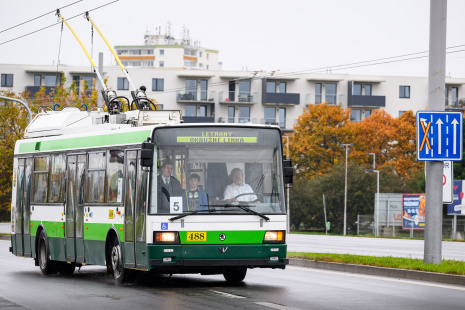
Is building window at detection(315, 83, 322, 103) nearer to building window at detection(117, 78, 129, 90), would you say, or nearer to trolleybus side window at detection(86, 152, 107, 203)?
building window at detection(117, 78, 129, 90)

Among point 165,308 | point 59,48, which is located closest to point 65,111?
point 59,48

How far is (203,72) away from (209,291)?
95.2 metres

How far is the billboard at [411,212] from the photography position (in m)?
64.1

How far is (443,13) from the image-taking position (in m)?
19.1

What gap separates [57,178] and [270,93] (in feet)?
295

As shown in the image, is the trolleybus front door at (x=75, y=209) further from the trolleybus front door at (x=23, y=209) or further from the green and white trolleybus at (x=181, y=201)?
the trolleybus front door at (x=23, y=209)

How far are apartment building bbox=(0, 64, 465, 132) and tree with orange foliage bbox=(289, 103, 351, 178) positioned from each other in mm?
15668

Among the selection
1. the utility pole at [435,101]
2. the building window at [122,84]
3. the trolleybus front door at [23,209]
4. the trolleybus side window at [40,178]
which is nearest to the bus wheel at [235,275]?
the utility pole at [435,101]

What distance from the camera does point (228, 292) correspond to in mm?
15109

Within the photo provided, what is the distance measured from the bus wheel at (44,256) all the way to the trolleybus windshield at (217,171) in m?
5.15

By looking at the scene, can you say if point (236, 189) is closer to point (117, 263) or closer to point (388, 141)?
point (117, 263)

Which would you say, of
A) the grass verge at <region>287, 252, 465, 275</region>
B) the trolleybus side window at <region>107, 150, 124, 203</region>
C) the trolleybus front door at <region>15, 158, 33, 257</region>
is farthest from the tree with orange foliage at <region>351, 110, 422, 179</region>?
the trolleybus side window at <region>107, 150, 124, 203</region>

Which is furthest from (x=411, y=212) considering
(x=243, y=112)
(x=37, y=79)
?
(x=37, y=79)

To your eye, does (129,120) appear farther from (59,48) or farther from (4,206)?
(4,206)
